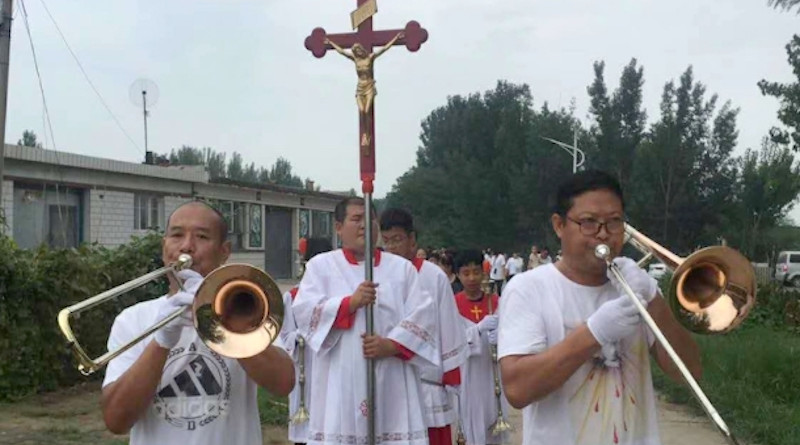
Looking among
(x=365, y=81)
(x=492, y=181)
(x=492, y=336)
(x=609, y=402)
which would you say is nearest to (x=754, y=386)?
(x=492, y=336)

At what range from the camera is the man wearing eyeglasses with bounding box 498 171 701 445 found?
262 centimetres

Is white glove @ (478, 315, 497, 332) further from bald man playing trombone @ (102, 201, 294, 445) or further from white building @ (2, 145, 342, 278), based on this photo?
white building @ (2, 145, 342, 278)

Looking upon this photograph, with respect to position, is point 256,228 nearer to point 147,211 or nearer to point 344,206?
point 147,211

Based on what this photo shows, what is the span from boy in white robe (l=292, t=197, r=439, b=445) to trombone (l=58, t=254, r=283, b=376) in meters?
2.03

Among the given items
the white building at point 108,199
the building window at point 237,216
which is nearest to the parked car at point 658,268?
the white building at point 108,199

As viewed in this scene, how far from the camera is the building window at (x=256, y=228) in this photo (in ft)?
96.5

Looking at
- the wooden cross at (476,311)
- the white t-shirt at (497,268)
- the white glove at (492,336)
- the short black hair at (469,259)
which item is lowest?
the white glove at (492,336)

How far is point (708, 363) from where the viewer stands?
1018cm

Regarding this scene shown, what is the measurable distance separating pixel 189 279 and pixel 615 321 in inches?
48.4

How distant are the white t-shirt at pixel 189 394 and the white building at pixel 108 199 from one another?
11.1 metres

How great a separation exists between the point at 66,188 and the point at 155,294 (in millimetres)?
9855

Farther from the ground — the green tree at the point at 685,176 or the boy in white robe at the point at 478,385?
the green tree at the point at 685,176

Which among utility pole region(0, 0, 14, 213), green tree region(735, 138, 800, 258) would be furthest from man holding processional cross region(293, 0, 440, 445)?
green tree region(735, 138, 800, 258)

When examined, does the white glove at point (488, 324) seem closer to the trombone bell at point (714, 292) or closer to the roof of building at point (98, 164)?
the trombone bell at point (714, 292)
